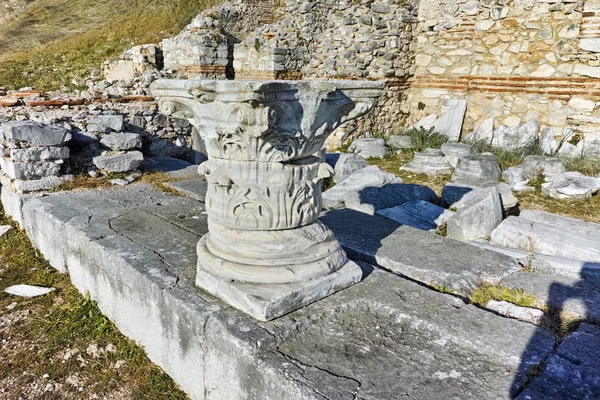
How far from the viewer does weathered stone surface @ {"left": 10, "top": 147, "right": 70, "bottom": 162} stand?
458 centimetres

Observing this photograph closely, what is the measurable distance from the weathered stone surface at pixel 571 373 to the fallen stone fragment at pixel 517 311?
0.25 meters

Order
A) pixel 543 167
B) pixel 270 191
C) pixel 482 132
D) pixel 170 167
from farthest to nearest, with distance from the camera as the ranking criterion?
pixel 482 132
pixel 543 167
pixel 170 167
pixel 270 191

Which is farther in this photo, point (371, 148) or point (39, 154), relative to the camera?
point (371, 148)

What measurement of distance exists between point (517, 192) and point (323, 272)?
15.5 ft

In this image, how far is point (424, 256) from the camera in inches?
122

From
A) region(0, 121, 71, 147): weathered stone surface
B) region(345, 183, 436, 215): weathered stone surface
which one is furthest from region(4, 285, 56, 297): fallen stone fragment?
region(345, 183, 436, 215): weathered stone surface

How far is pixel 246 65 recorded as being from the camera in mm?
11070

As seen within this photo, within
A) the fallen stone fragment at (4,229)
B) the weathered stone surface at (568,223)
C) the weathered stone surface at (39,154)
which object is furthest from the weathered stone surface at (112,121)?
the weathered stone surface at (568,223)

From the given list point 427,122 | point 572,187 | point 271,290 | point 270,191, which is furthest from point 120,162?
point 427,122

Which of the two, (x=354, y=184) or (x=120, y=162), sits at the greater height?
(x=120, y=162)

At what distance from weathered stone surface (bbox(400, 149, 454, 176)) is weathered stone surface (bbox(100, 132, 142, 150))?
4.31m

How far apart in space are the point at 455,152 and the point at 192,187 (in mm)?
4853

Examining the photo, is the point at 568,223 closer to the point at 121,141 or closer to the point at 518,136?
the point at 518,136

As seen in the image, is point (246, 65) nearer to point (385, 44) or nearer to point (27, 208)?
point (385, 44)
